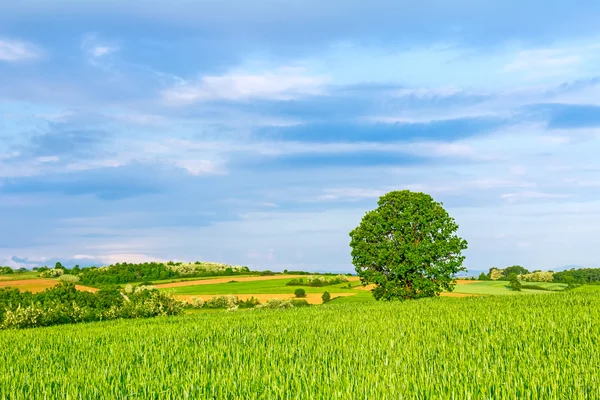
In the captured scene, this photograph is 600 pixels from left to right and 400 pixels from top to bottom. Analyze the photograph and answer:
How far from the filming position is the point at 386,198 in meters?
41.8

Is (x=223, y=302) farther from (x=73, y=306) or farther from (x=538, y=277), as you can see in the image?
(x=538, y=277)

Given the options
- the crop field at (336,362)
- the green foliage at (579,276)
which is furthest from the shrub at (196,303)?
the green foliage at (579,276)

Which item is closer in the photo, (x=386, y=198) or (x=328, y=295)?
(x=386, y=198)

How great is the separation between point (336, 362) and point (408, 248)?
102ft

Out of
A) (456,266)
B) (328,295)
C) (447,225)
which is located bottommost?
(328,295)

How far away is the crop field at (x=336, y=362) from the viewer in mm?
7641

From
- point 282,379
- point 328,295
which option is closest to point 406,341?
point 282,379

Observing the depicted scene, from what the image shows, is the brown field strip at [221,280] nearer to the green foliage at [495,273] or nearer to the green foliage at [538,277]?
the green foliage at [495,273]

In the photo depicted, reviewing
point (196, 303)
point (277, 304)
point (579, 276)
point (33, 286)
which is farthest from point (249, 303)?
point (579, 276)

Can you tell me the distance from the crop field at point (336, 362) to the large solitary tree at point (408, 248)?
23056 mm

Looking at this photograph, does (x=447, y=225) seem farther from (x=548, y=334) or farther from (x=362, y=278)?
(x=548, y=334)

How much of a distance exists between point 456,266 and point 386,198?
8072 millimetres

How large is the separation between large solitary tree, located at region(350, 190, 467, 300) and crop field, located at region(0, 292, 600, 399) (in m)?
23.1

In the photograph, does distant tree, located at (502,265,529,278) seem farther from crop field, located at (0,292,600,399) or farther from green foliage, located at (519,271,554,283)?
crop field, located at (0,292,600,399)
